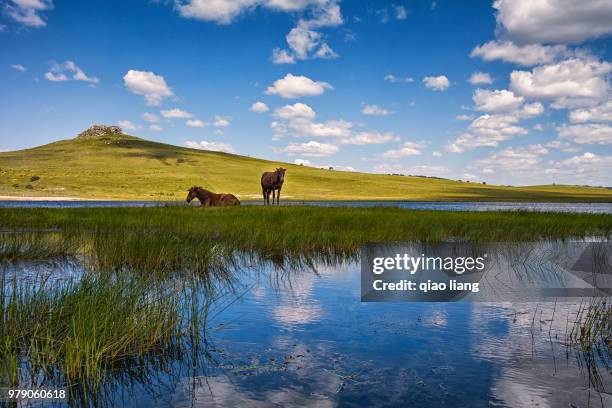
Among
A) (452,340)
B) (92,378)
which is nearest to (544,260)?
(452,340)

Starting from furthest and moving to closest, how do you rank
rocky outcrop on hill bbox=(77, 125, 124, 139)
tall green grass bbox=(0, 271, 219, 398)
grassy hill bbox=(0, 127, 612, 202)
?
rocky outcrop on hill bbox=(77, 125, 124, 139) < grassy hill bbox=(0, 127, 612, 202) < tall green grass bbox=(0, 271, 219, 398)

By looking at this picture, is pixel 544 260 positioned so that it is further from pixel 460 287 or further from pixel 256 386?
pixel 256 386

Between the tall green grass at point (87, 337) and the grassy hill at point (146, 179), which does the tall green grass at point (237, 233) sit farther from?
the grassy hill at point (146, 179)

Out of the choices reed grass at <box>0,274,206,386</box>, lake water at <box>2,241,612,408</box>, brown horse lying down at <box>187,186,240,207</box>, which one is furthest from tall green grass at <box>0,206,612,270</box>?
brown horse lying down at <box>187,186,240,207</box>

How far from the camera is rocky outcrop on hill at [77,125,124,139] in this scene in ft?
459

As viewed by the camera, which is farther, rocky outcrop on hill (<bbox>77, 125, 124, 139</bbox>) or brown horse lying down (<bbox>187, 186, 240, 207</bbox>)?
rocky outcrop on hill (<bbox>77, 125, 124, 139</bbox>)

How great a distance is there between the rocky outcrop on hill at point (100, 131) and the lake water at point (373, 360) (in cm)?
14329

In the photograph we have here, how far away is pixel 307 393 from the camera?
15.4ft

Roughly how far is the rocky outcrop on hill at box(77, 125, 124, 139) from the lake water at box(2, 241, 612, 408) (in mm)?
143286

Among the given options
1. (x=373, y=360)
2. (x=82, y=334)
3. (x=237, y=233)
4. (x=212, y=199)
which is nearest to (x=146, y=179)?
(x=212, y=199)

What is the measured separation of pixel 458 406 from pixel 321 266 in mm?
7685

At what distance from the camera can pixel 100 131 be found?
474 feet

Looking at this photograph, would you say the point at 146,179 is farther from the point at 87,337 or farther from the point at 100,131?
the point at 100,131

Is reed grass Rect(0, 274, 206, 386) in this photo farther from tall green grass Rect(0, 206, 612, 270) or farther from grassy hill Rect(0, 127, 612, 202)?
grassy hill Rect(0, 127, 612, 202)
